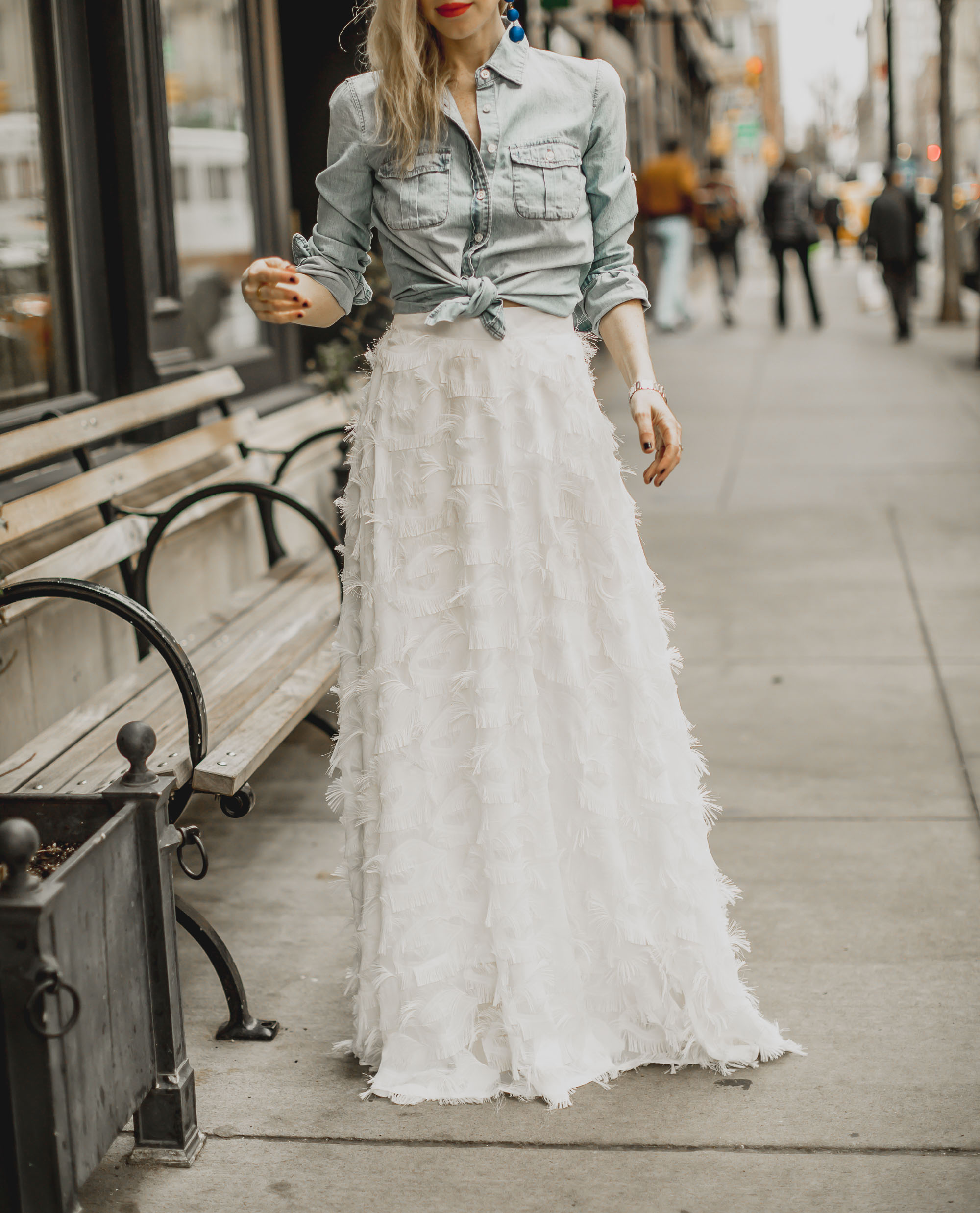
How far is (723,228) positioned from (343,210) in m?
18.4

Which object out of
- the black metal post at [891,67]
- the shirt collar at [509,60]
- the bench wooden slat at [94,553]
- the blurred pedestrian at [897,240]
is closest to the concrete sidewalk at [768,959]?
the bench wooden slat at [94,553]

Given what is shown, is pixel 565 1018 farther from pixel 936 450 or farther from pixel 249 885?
pixel 936 450

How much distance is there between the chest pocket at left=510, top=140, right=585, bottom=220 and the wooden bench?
113cm

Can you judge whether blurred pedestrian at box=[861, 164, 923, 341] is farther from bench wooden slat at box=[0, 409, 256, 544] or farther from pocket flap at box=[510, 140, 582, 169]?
pocket flap at box=[510, 140, 582, 169]

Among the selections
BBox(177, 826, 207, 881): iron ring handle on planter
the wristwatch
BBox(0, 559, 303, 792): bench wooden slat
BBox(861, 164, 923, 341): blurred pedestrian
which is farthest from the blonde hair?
BBox(861, 164, 923, 341): blurred pedestrian

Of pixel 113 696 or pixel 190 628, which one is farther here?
pixel 190 628

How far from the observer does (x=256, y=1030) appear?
3.06 m

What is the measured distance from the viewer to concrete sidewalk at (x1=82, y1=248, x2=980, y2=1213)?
253 cm

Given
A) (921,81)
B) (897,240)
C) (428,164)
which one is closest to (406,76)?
(428,164)

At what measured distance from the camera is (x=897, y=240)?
1516cm

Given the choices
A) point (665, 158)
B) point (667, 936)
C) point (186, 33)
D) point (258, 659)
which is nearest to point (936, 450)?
point (186, 33)

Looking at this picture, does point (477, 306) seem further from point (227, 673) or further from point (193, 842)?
point (227, 673)

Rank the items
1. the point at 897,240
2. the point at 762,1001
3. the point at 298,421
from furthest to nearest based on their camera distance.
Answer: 1. the point at 897,240
2. the point at 298,421
3. the point at 762,1001

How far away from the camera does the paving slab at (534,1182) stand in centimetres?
244
